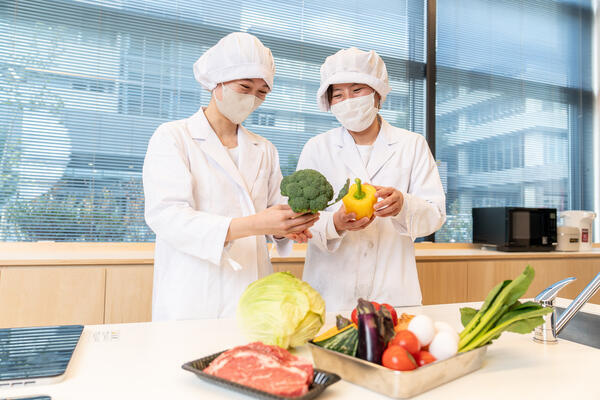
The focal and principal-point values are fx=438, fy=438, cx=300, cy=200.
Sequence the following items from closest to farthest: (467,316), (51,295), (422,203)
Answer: (467,316) → (422,203) → (51,295)

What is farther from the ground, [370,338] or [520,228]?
[520,228]

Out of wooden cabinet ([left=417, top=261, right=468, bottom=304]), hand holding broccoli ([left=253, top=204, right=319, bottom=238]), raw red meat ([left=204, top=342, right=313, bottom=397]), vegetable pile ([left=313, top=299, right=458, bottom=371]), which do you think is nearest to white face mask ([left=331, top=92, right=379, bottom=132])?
hand holding broccoli ([left=253, top=204, right=319, bottom=238])

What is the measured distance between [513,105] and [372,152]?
3188 millimetres

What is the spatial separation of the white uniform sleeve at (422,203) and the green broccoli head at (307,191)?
0.52 metres

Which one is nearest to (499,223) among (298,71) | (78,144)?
(298,71)

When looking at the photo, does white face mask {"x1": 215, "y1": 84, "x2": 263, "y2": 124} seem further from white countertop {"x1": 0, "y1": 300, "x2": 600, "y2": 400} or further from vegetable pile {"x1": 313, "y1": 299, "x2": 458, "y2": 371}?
vegetable pile {"x1": 313, "y1": 299, "x2": 458, "y2": 371}

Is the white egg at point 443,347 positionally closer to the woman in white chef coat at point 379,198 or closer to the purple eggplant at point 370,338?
the purple eggplant at point 370,338

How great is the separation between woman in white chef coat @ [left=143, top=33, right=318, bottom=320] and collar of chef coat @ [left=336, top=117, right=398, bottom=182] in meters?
0.43

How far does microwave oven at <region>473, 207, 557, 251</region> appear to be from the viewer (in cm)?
354

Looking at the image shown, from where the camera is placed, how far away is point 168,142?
153 cm

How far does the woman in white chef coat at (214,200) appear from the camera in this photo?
55.0 inches

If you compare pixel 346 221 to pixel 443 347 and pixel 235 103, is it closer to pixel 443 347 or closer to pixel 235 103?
pixel 235 103

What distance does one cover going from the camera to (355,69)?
1.80m

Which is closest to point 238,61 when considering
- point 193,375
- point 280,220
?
point 280,220
